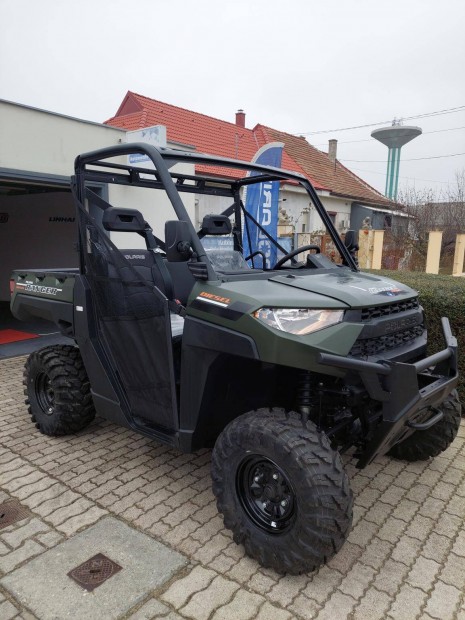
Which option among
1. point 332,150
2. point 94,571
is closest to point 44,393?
point 94,571

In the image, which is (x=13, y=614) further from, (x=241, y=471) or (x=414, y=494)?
(x=414, y=494)

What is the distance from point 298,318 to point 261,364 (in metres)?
0.42

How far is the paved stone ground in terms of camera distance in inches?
86.0

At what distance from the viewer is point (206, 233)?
3389 millimetres

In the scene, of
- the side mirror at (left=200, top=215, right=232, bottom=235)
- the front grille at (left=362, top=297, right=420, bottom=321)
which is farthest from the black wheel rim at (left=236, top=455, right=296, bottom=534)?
the side mirror at (left=200, top=215, right=232, bottom=235)

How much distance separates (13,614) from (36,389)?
7.05 feet

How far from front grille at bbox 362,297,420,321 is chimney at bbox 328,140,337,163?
23931 mm

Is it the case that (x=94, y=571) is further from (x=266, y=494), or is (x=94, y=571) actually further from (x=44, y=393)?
(x=44, y=393)

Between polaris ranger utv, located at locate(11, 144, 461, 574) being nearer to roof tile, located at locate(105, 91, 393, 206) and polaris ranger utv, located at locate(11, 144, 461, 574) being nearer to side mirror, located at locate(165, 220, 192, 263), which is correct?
side mirror, located at locate(165, 220, 192, 263)

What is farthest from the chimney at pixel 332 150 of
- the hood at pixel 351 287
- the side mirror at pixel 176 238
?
the side mirror at pixel 176 238

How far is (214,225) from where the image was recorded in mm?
3420

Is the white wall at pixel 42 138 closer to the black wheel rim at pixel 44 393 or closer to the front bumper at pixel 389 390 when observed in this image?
the black wheel rim at pixel 44 393

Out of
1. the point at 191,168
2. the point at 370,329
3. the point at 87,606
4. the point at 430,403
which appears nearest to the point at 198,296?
the point at 370,329

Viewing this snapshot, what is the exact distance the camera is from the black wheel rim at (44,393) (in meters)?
3.96
